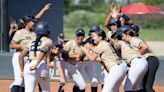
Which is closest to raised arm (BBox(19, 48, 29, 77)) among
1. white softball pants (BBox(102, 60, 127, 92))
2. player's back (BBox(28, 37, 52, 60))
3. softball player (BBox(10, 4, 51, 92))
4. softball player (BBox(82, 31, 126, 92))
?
player's back (BBox(28, 37, 52, 60))

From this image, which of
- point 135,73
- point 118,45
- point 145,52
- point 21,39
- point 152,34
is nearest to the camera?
point 135,73

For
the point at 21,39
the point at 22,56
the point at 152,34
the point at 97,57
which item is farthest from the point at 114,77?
the point at 152,34

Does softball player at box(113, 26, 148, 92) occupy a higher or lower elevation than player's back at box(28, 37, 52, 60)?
lower

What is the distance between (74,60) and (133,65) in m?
2.15

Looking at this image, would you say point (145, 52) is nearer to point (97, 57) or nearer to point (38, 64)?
point (97, 57)

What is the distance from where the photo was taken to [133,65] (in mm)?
11062

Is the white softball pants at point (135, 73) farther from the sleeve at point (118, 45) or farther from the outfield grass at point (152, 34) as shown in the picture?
the outfield grass at point (152, 34)

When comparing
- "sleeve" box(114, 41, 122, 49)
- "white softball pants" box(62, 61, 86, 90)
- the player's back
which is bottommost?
"white softball pants" box(62, 61, 86, 90)

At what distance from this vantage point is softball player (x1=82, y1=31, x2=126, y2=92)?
10727 millimetres

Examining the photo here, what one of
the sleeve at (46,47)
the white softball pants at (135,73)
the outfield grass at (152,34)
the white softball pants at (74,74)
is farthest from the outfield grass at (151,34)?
the sleeve at (46,47)

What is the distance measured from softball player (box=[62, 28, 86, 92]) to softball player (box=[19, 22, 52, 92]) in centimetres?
212

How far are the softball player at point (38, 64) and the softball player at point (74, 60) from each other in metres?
2.12

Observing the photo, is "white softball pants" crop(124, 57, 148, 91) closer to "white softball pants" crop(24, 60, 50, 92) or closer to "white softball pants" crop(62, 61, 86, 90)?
"white softball pants" crop(24, 60, 50, 92)

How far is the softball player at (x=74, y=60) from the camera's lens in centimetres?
1276
